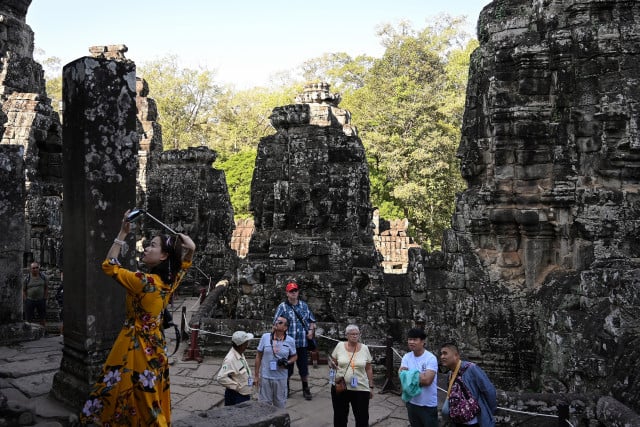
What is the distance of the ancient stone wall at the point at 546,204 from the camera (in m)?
5.38

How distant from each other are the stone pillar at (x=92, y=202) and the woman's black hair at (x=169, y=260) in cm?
110

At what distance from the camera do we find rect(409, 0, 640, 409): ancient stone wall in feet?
17.7

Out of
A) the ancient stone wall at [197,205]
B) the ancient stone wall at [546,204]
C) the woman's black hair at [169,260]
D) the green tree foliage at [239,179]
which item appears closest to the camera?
the woman's black hair at [169,260]

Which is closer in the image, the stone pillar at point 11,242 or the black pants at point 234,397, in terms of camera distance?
the black pants at point 234,397

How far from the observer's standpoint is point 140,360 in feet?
11.4

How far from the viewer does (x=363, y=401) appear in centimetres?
506

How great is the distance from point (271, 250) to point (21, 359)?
12.5ft

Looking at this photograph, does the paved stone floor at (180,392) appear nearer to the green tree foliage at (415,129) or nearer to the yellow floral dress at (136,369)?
the yellow floral dress at (136,369)

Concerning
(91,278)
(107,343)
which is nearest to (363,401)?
(107,343)

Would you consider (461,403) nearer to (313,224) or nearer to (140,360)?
(140,360)

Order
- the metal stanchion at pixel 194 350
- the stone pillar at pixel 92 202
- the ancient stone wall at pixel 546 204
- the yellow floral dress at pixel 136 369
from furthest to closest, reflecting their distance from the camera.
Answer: the metal stanchion at pixel 194 350, the ancient stone wall at pixel 546 204, the stone pillar at pixel 92 202, the yellow floral dress at pixel 136 369

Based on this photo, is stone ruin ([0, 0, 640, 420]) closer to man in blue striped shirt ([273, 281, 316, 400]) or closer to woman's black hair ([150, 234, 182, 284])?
woman's black hair ([150, 234, 182, 284])

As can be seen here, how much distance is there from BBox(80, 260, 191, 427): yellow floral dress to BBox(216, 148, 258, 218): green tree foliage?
1087 inches

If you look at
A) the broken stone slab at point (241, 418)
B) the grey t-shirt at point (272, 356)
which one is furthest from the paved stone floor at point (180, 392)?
the broken stone slab at point (241, 418)
